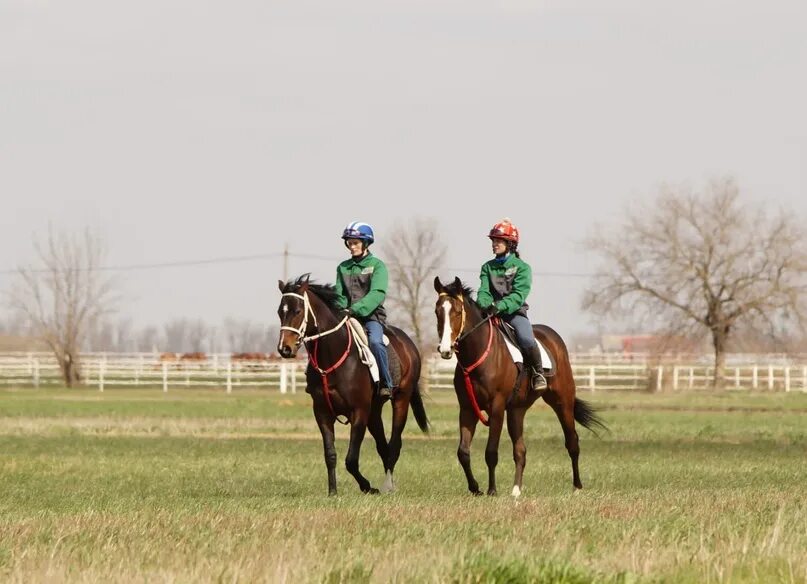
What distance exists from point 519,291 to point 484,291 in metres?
0.37

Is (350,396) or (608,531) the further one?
(350,396)

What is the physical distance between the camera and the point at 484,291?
1705cm

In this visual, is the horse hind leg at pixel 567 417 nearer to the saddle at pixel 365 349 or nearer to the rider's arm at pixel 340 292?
the saddle at pixel 365 349

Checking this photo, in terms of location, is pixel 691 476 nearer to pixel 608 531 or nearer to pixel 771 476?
pixel 771 476

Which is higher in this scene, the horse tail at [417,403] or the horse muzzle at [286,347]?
the horse muzzle at [286,347]

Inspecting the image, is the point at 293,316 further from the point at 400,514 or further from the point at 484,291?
the point at 400,514

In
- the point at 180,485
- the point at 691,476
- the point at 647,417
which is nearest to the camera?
the point at 180,485

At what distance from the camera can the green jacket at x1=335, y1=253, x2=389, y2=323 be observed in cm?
1684

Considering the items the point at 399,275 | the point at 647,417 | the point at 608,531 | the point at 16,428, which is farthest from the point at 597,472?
the point at 399,275

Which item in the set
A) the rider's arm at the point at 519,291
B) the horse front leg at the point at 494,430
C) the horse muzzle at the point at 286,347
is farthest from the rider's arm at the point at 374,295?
the horse front leg at the point at 494,430

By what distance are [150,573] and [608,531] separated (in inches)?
150

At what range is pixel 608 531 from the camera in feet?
37.9

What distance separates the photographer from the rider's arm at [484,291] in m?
16.9

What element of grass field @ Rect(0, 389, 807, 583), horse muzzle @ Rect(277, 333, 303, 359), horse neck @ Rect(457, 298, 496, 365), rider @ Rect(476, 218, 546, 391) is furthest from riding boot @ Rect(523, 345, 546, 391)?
horse muzzle @ Rect(277, 333, 303, 359)
